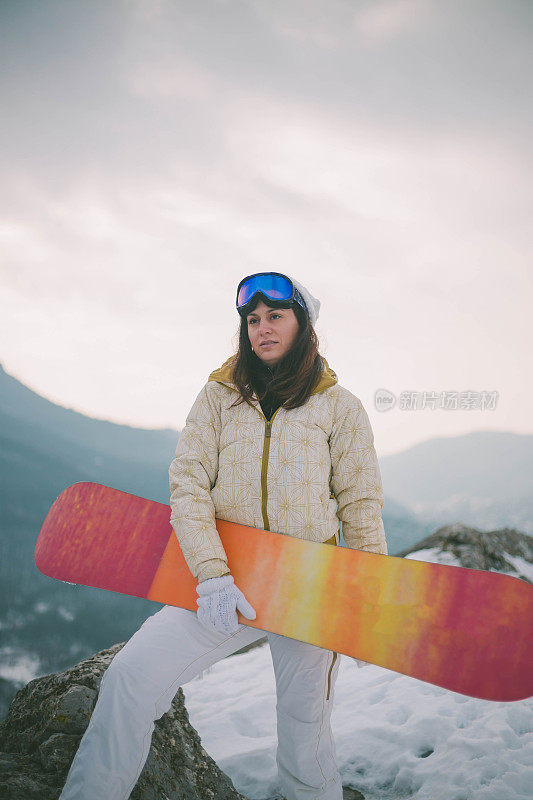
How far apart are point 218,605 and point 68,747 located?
93 centimetres

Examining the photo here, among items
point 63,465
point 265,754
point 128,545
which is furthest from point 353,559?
point 63,465

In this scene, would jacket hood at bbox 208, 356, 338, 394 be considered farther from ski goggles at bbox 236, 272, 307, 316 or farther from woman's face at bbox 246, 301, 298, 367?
ski goggles at bbox 236, 272, 307, 316

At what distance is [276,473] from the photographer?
4.93 feet

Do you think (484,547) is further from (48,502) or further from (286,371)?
(48,502)

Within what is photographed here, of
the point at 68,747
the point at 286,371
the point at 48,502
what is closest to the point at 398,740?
the point at 68,747

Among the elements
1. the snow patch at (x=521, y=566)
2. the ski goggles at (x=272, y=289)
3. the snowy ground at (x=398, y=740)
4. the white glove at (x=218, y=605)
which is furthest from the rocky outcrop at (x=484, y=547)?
the ski goggles at (x=272, y=289)

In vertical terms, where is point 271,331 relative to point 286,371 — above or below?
above

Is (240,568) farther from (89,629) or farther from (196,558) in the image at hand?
(89,629)

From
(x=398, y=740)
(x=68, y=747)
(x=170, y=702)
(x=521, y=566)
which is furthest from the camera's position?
(x=521, y=566)

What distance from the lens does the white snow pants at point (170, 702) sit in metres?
1.17

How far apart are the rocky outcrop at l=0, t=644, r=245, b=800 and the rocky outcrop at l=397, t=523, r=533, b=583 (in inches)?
121

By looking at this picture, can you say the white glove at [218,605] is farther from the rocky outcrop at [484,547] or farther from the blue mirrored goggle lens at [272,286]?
the rocky outcrop at [484,547]

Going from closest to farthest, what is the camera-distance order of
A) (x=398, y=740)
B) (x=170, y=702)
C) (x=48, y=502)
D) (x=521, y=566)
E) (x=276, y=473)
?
(x=170, y=702)
(x=276, y=473)
(x=398, y=740)
(x=521, y=566)
(x=48, y=502)

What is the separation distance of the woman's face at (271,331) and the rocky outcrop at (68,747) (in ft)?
5.42
